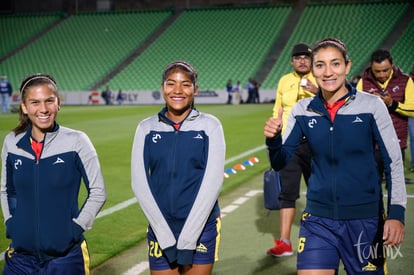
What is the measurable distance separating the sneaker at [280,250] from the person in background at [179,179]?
7.32 ft

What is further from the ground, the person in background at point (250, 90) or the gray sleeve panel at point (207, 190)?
the person in background at point (250, 90)

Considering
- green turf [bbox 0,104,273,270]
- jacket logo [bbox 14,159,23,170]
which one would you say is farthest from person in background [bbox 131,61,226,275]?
green turf [bbox 0,104,273,270]

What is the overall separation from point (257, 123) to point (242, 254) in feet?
50.1

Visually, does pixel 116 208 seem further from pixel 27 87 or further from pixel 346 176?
pixel 346 176

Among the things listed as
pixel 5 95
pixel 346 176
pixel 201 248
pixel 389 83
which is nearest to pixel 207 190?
pixel 201 248

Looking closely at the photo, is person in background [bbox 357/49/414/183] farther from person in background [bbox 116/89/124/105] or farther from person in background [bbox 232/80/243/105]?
person in background [bbox 116/89/124/105]

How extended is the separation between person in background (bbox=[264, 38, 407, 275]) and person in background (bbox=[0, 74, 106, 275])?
3.88ft

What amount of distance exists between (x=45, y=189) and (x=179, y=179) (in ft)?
2.63

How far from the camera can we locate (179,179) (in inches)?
137

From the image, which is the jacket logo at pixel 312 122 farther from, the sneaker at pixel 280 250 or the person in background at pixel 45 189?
the sneaker at pixel 280 250

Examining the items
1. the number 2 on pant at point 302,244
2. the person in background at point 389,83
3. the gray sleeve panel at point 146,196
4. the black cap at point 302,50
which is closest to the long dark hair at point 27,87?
the gray sleeve panel at point 146,196

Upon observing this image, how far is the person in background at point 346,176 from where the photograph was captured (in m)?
3.51

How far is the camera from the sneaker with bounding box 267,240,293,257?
5.68 metres

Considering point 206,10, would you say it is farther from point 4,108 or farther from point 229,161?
point 229,161
